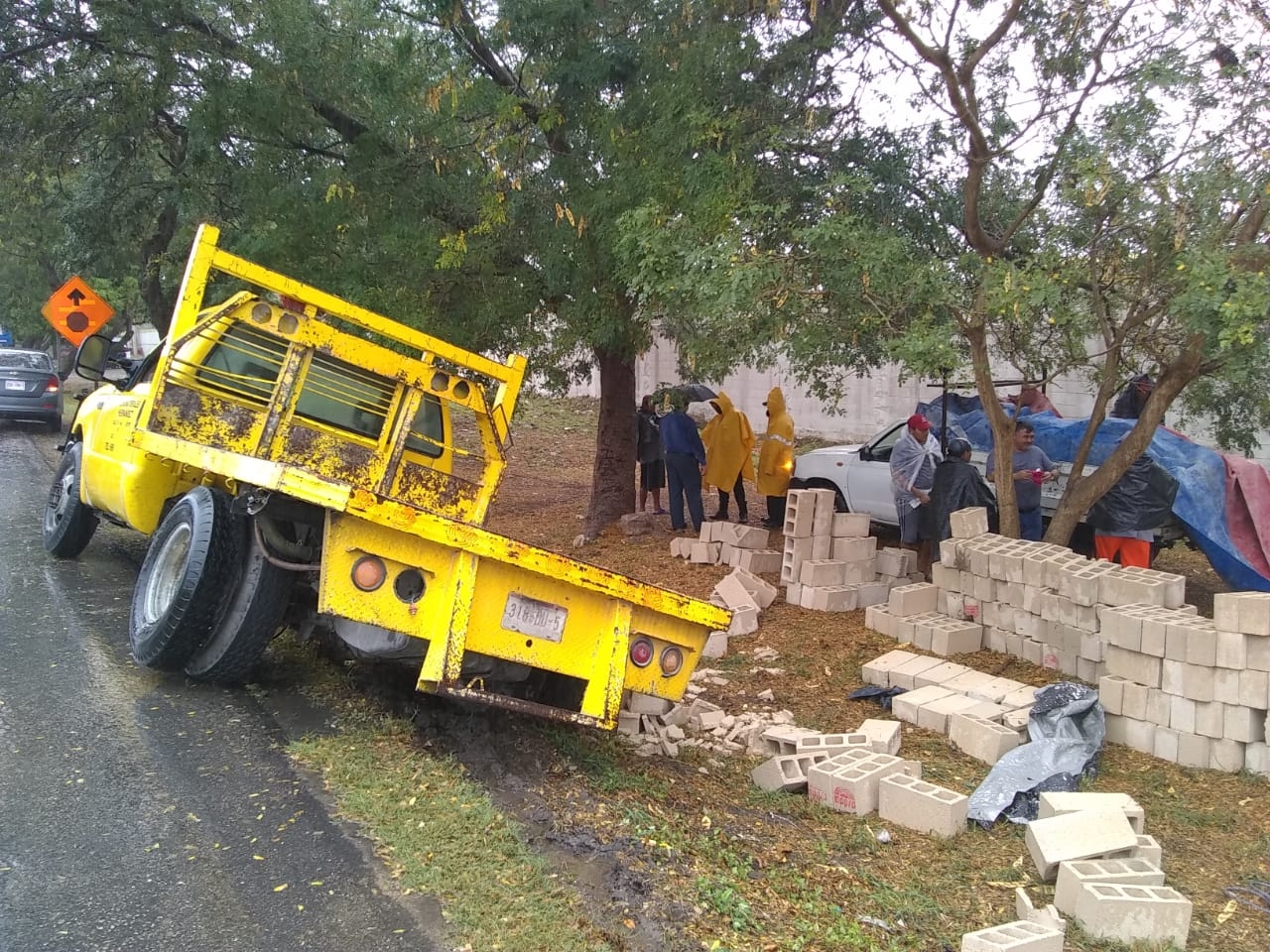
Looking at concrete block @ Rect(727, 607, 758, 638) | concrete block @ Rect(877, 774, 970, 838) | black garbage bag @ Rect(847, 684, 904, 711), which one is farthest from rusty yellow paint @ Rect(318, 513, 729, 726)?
concrete block @ Rect(727, 607, 758, 638)

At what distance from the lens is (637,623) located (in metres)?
4.89

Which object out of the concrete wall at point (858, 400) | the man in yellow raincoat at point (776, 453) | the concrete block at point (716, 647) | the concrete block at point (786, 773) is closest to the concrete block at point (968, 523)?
the concrete block at point (716, 647)

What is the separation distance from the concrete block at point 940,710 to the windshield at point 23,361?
60.2 ft

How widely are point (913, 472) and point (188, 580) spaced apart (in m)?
6.55

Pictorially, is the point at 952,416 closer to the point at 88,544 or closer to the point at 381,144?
the point at 381,144

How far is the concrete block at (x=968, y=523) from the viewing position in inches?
320

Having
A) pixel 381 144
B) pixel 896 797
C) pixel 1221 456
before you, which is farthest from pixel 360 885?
pixel 1221 456

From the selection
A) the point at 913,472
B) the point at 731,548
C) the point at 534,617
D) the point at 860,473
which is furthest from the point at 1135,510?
the point at 534,617

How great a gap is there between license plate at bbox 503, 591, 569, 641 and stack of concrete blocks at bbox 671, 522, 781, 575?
5.28m

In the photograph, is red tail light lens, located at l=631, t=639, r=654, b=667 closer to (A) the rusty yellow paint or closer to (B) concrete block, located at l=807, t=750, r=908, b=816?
(A) the rusty yellow paint

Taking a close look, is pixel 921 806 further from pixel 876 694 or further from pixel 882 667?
pixel 882 667

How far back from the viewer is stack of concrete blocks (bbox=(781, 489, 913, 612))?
8852 millimetres

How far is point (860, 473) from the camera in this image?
37.5 ft

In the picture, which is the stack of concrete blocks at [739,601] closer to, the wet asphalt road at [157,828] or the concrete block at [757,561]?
the concrete block at [757,561]
